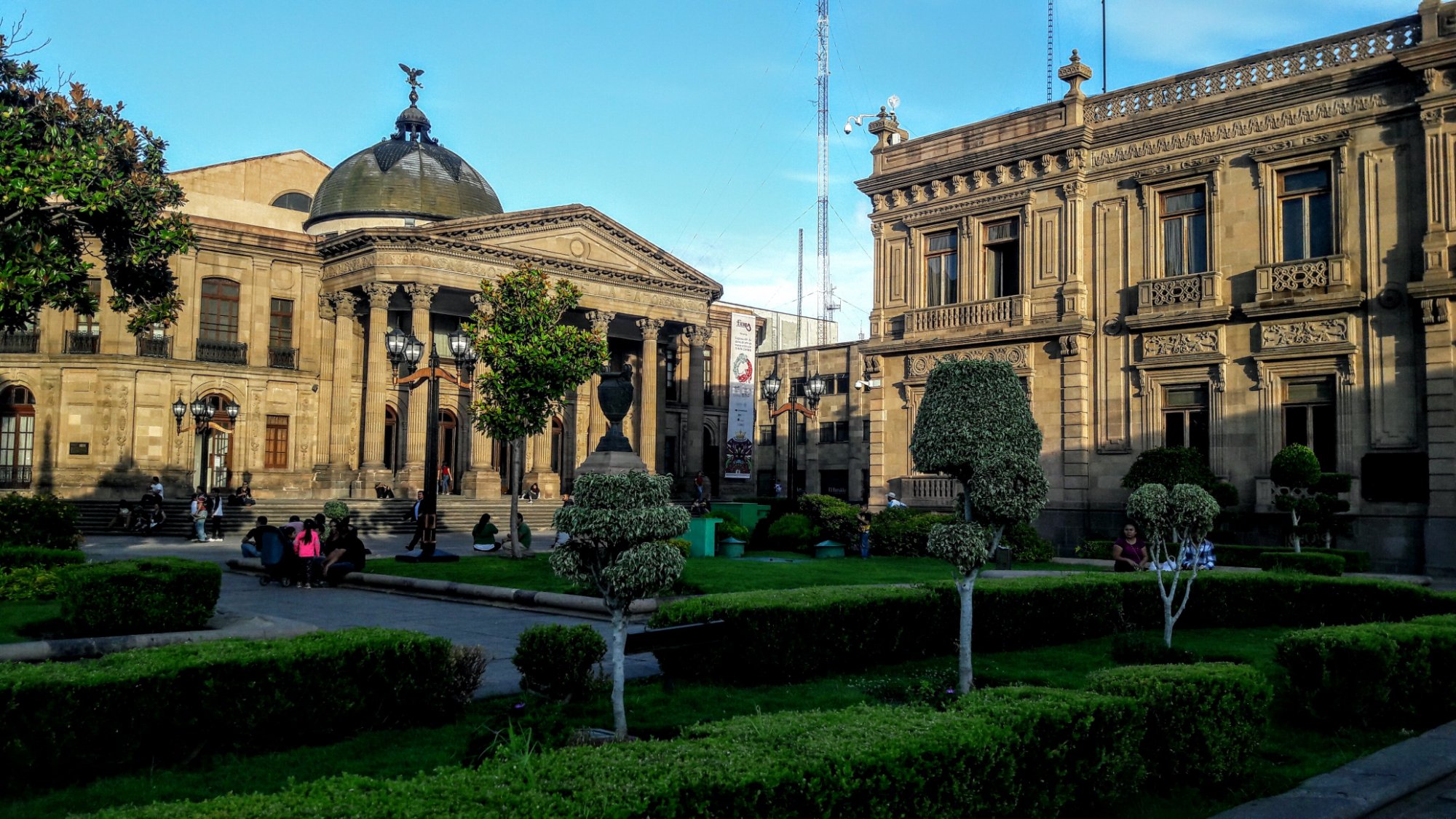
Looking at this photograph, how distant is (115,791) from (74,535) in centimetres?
1323

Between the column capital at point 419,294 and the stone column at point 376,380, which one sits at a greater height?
the column capital at point 419,294

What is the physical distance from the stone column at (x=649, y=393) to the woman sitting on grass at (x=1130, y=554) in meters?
32.5

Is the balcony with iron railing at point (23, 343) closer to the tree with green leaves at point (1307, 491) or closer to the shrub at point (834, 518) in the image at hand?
the shrub at point (834, 518)

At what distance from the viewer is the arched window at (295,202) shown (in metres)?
54.5

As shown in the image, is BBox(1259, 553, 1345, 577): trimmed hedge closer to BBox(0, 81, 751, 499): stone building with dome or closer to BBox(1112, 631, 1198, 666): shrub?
BBox(1112, 631, 1198, 666): shrub

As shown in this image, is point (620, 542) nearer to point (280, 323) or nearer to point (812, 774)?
point (812, 774)

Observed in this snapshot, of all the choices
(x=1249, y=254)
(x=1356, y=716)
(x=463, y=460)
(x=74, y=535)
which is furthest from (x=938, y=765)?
(x=463, y=460)

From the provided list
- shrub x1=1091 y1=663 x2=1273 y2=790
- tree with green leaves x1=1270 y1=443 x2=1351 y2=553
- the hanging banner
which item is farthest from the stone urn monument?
the hanging banner

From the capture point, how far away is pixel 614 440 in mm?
15422

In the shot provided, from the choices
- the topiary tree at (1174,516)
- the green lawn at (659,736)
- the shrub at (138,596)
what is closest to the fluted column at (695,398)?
the shrub at (138,596)

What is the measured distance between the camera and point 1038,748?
5707 mm

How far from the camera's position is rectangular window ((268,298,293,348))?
4362 centimetres

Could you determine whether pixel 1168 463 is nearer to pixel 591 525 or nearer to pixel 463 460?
pixel 591 525

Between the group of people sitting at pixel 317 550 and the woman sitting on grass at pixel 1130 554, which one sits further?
the group of people sitting at pixel 317 550
